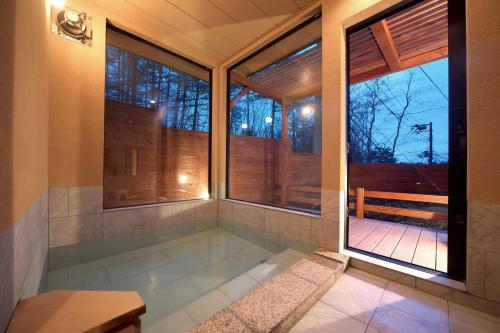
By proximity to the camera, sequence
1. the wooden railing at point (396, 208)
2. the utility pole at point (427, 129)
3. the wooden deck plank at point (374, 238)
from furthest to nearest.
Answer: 1. the wooden railing at point (396, 208)
2. the utility pole at point (427, 129)
3. the wooden deck plank at point (374, 238)

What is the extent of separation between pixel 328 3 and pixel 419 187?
10.9 feet

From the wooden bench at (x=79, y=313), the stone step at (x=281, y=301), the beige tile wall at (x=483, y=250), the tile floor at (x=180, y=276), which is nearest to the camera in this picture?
the wooden bench at (x=79, y=313)

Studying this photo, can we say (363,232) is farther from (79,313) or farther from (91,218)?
(91,218)

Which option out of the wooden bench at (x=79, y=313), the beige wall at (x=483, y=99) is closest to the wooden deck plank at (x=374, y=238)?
the beige wall at (x=483, y=99)

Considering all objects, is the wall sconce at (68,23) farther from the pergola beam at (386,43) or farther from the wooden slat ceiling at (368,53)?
the pergola beam at (386,43)

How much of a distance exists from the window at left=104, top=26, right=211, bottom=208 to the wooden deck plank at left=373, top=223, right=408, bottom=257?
2.49 m

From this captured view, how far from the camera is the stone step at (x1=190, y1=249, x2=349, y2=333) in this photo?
1.00 metres

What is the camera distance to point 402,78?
10.7ft

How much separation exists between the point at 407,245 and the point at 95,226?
3459 mm

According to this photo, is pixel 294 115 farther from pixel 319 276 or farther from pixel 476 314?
pixel 476 314

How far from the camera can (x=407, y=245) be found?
214cm

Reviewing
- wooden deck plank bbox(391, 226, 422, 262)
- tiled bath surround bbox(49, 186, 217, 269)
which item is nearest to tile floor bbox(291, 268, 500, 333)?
wooden deck plank bbox(391, 226, 422, 262)

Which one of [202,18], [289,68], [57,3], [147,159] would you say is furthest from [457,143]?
[57,3]

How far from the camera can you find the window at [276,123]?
2.82 m
